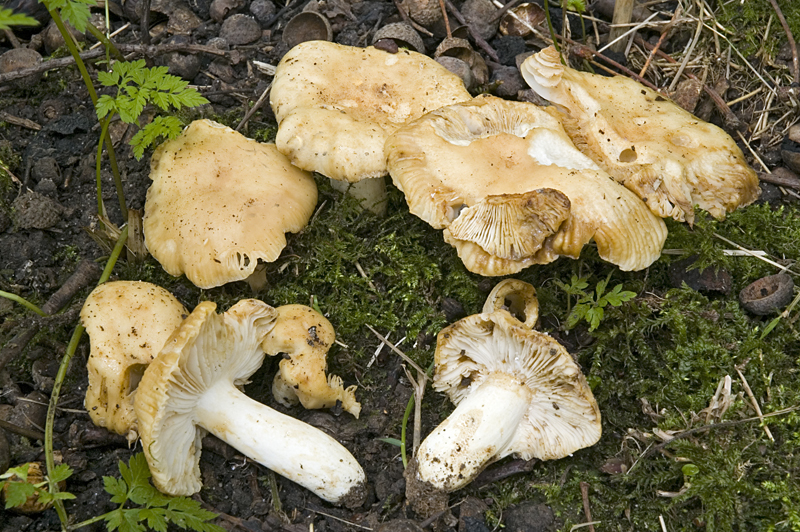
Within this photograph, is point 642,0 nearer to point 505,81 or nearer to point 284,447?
point 505,81

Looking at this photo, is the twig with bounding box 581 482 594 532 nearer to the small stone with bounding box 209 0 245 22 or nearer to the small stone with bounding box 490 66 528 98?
the small stone with bounding box 490 66 528 98

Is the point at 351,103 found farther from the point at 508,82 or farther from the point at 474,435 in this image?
the point at 474,435

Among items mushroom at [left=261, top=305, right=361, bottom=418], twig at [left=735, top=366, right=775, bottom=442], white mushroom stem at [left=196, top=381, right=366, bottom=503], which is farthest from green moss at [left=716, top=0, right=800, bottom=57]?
white mushroom stem at [left=196, top=381, right=366, bottom=503]

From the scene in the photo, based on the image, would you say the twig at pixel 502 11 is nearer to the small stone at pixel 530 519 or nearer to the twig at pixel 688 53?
the twig at pixel 688 53

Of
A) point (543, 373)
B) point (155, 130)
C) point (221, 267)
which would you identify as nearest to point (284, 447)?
point (221, 267)

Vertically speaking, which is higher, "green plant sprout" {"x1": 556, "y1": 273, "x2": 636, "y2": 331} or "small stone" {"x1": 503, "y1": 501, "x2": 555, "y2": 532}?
"green plant sprout" {"x1": 556, "y1": 273, "x2": 636, "y2": 331}

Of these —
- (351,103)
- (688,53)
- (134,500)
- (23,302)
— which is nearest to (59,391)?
(23,302)
